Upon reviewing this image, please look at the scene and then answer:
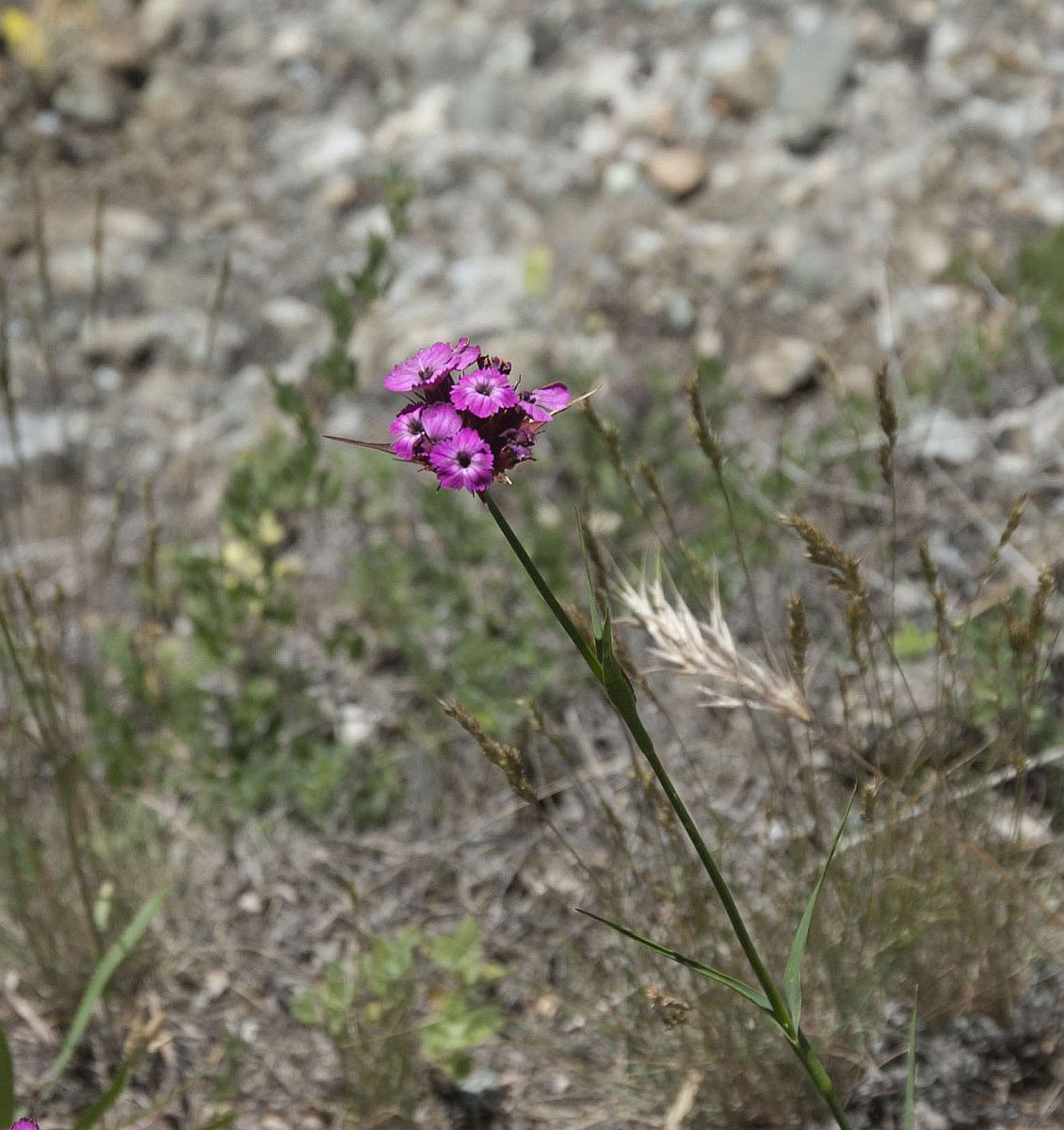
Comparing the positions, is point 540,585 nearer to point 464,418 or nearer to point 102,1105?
point 464,418

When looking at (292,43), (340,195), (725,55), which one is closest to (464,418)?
(340,195)

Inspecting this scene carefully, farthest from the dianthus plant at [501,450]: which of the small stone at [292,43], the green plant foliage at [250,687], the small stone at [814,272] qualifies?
the small stone at [292,43]

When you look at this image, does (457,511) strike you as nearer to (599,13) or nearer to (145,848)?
(145,848)

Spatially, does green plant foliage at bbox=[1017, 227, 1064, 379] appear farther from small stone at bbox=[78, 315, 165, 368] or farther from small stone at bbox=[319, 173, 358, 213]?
small stone at bbox=[78, 315, 165, 368]

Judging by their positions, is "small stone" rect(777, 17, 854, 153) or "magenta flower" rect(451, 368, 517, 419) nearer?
"magenta flower" rect(451, 368, 517, 419)

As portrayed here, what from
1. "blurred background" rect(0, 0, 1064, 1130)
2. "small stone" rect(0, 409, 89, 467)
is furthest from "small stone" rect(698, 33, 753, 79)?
"small stone" rect(0, 409, 89, 467)

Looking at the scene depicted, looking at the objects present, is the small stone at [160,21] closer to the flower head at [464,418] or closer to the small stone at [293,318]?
the small stone at [293,318]
